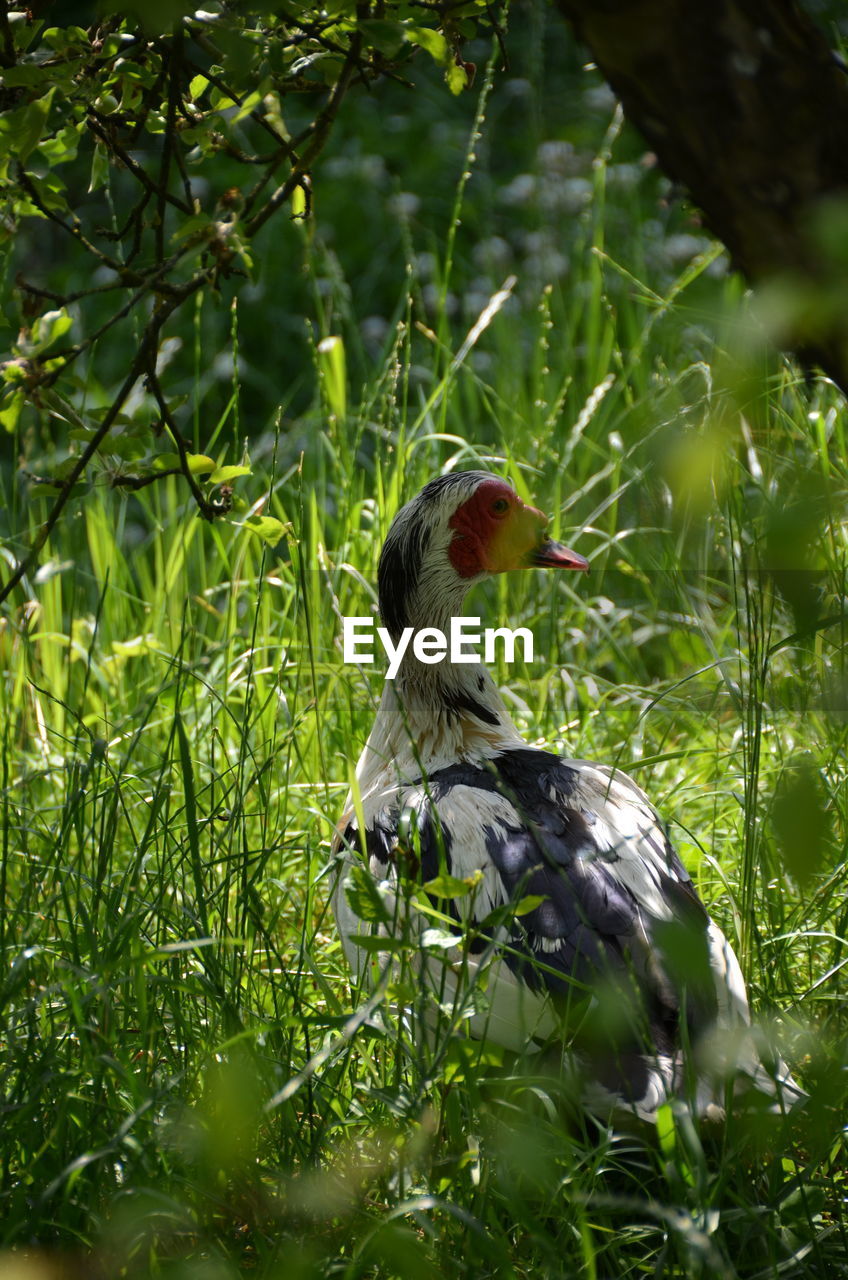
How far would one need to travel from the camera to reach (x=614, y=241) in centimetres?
457

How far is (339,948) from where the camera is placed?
2293 millimetres

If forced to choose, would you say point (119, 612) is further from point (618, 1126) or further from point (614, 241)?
point (614, 241)

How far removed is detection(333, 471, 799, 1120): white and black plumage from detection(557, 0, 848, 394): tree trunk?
1.95ft

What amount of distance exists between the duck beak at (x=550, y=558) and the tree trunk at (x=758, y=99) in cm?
140

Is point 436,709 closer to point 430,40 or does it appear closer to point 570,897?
point 570,897

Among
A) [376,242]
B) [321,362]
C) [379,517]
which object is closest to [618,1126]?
[379,517]

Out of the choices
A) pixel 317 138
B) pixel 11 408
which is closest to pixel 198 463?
pixel 11 408

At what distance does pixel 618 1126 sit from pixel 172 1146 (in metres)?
0.59

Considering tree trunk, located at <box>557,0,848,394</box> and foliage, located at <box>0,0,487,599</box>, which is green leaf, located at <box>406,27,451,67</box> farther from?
tree trunk, located at <box>557,0,848,394</box>

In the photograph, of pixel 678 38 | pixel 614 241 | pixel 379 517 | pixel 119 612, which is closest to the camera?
pixel 678 38

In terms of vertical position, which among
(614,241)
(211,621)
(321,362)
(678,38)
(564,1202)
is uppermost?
(614,241)

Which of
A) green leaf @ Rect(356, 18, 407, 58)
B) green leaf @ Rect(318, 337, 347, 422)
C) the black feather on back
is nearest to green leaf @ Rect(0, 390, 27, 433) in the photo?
green leaf @ Rect(356, 18, 407, 58)

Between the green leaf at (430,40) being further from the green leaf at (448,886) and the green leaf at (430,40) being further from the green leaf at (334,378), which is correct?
the green leaf at (334,378)

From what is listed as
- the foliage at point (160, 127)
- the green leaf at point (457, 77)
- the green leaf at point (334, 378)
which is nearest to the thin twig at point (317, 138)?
the foliage at point (160, 127)
